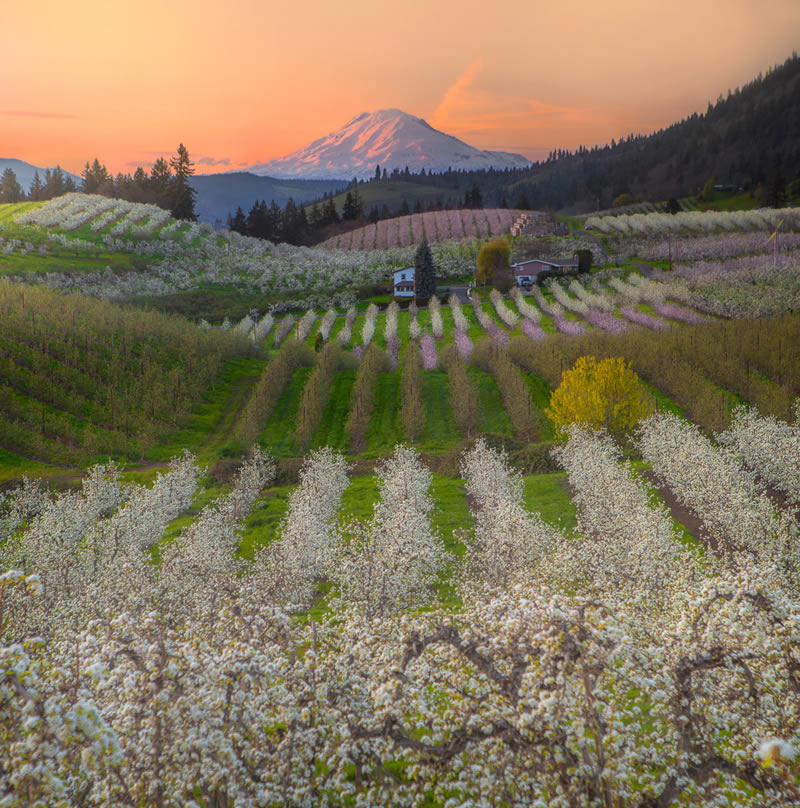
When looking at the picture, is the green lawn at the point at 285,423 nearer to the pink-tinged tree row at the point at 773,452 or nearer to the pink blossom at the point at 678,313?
the pink-tinged tree row at the point at 773,452

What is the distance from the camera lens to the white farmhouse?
15050 cm

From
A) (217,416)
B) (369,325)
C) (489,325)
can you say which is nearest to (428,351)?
(369,325)

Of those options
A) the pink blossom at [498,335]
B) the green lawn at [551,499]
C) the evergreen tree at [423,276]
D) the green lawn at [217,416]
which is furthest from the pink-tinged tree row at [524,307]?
the green lawn at [551,499]

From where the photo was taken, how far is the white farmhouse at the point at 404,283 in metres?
150

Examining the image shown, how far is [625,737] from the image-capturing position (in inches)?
476

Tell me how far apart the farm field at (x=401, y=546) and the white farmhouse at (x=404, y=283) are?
6.13 meters

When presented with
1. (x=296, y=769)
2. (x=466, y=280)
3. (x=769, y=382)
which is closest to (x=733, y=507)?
(x=296, y=769)

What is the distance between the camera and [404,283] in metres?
151

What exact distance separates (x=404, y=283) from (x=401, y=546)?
12364 centimetres

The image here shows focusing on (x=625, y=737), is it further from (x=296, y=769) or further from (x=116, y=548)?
(x=116, y=548)

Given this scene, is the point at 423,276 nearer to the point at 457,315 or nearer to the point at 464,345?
the point at 457,315

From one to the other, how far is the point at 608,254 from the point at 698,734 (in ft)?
581

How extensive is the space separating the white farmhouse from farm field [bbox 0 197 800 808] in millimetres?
6134

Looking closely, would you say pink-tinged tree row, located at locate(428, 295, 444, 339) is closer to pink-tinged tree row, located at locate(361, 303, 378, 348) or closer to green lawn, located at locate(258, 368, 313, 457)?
pink-tinged tree row, located at locate(361, 303, 378, 348)
